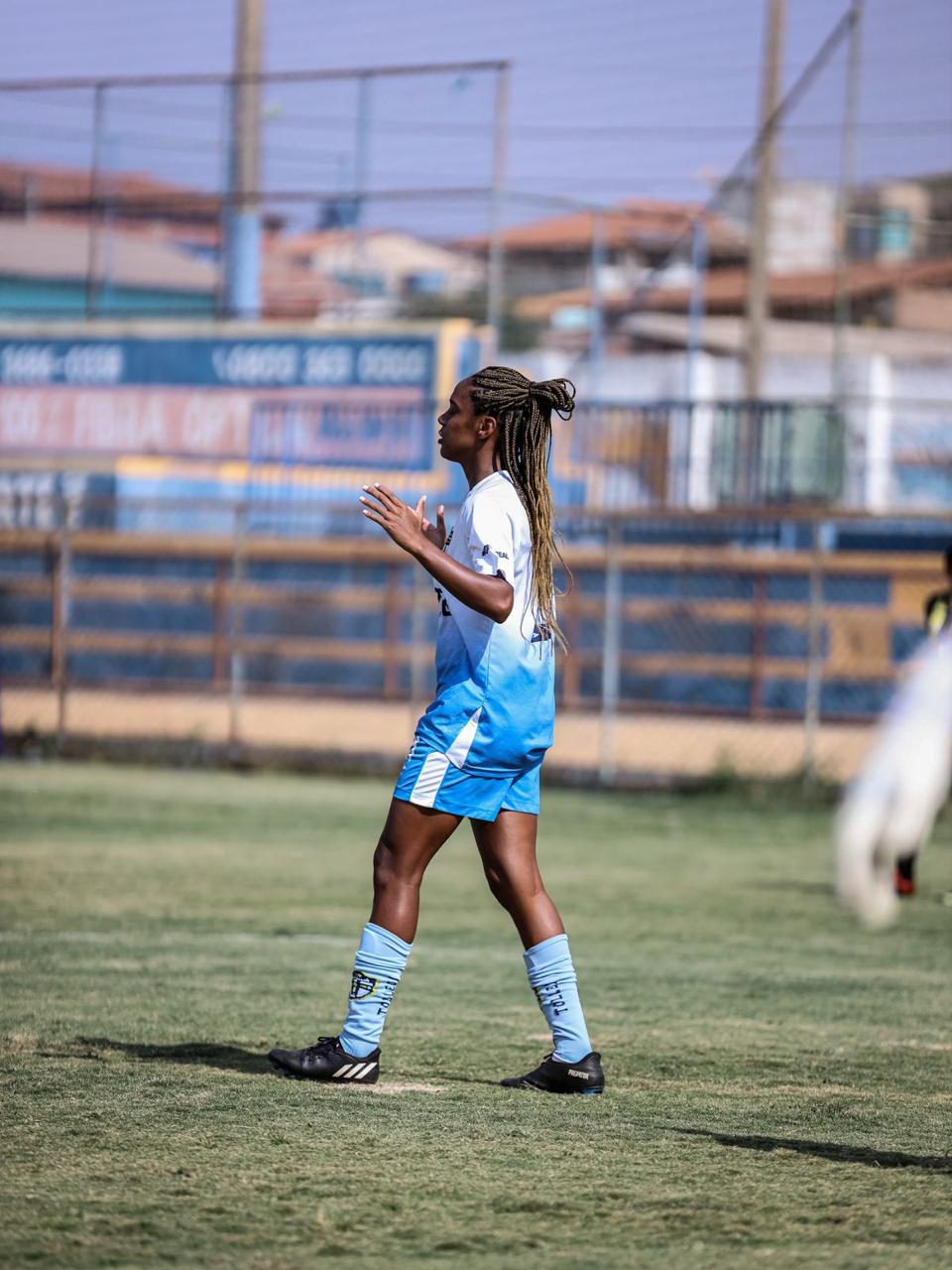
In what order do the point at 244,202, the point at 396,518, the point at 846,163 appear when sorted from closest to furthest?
1. the point at 396,518
2. the point at 846,163
3. the point at 244,202

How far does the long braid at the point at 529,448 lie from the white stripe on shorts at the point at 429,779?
0.50 m

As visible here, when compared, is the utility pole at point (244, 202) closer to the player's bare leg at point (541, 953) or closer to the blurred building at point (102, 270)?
the blurred building at point (102, 270)

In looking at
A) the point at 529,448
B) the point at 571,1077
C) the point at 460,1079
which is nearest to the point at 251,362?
the point at 529,448

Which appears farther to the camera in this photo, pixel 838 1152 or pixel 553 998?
pixel 553 998

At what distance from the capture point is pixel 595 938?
949 centimetres

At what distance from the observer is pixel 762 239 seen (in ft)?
85.8

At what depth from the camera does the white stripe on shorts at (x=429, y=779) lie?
5.66 m

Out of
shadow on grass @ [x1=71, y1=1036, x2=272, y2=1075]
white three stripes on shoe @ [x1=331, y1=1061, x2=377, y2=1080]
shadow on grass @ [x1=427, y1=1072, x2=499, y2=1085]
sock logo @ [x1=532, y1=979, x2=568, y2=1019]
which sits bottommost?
shadow on grass @ [x1=71, y1=1036, x2=272, y2=1075]

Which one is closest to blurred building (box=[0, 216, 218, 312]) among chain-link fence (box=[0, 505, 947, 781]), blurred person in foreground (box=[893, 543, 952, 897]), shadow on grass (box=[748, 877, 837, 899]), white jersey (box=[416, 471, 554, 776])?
chain-link fence (box=[0, 505, 947, 781])

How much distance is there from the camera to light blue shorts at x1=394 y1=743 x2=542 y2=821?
5672mm

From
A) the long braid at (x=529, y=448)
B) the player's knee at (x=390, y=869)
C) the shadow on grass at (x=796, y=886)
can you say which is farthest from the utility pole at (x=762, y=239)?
the player's knee at (x=390, y=869)

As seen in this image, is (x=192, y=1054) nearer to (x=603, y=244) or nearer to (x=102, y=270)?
(x=102, y=270)

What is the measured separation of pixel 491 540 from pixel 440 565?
0.25m

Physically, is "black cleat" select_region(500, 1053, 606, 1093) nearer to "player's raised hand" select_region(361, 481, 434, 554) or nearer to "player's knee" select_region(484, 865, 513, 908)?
"player's knee" select_region(484, 865, 513, 908)
